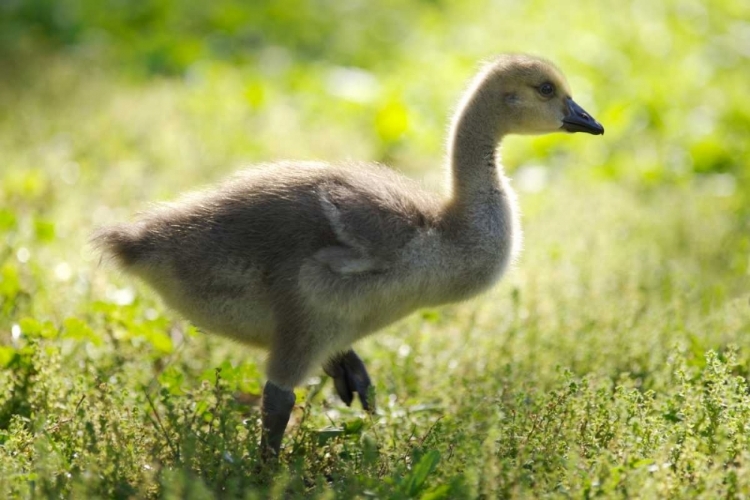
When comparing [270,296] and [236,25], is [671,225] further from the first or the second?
[236,25]

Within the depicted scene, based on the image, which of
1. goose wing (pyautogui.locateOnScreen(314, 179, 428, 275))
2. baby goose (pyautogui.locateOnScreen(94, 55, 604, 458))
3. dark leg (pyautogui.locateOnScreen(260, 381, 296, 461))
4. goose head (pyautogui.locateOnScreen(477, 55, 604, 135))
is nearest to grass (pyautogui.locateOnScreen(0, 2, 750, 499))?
dark leg (pyautogui.locateOnScreen(260, 381, 296, 461))

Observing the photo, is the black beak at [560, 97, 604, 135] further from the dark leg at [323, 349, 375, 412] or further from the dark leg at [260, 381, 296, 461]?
the dark leg at [260, 381, 296, 461]

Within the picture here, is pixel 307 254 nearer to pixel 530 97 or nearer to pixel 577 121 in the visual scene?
pixel 530 97

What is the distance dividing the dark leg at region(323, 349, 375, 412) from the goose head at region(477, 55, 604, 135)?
43.3 inches

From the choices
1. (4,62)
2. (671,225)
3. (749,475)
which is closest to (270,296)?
(749,475)

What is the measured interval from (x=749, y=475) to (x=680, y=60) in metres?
7.30

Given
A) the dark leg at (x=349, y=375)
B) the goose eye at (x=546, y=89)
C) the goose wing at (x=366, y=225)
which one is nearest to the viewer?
the goose wing at (x=366, y=225)

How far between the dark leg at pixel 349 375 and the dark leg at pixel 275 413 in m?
0.49

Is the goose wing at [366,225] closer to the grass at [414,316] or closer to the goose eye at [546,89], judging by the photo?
the grass at [414,316]

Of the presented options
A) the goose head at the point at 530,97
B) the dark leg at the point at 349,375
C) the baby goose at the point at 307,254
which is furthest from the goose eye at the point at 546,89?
the dark leg at the point at 349,375

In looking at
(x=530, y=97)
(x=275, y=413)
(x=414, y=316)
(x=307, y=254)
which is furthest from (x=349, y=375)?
(x=530, y=97)

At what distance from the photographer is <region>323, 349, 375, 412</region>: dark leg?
4.37m

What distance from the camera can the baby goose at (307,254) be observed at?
12.5 ft

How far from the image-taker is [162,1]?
1072 cm
